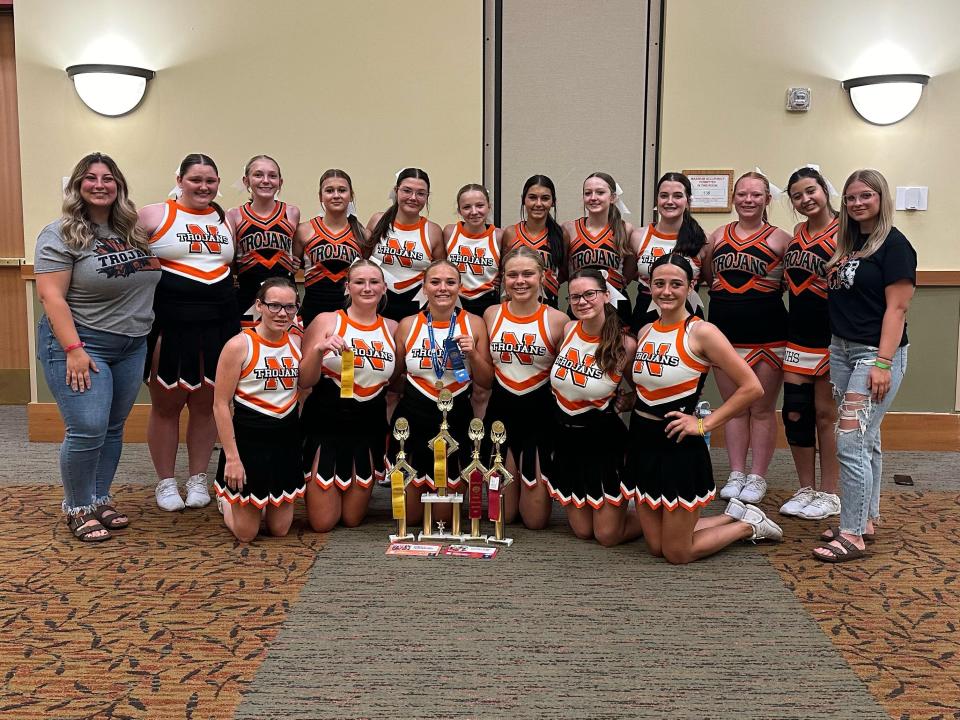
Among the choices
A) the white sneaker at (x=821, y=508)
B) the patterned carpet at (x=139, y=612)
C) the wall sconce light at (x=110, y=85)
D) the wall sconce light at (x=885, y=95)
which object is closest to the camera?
the patterned carpet at (x=139, y=612)

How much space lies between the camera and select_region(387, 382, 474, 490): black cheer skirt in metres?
3.21

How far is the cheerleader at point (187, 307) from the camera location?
3322mm

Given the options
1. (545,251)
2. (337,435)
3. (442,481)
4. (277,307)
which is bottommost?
(442,481)

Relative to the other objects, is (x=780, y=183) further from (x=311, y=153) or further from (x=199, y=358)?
(x=199, y=358)

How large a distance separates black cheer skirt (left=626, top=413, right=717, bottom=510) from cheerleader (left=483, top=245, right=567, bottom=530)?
0.41 m

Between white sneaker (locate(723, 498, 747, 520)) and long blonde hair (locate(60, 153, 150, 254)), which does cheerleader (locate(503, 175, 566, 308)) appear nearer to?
white sneaker (locate(723, 498, 747, 520))

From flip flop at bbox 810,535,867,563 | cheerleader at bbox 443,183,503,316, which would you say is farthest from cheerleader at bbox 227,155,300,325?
flip flop at bbox 810,535,867,563

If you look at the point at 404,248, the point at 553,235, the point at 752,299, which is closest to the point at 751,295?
the point at 752,299

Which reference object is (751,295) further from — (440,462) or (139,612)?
(139,612)

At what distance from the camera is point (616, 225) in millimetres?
3682

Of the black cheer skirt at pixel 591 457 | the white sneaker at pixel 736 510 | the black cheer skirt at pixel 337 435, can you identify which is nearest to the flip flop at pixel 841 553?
the white sneaker at pixel 736 510

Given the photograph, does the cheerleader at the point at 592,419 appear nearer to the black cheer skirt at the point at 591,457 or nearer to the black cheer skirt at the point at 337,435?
the black cheer skirt at the point at 591,457

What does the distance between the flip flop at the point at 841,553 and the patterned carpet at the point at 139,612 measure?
1734 mm

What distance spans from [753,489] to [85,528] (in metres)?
2.64
